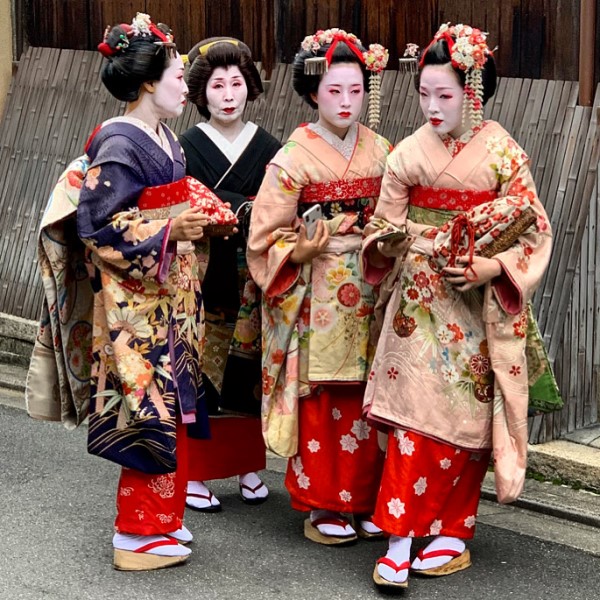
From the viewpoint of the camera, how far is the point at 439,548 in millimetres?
5973

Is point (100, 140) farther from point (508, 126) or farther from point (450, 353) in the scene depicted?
point (508, 126)

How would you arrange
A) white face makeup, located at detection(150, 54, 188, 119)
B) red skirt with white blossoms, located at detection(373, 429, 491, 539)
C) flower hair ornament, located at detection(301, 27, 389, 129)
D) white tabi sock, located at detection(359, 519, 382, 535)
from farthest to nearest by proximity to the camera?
white tabi sock, located at detection(359, 519, 382, 535), flower hair ornament, located at detection(301, 27, 389, 129), white face makeup, located at detection(150, 54, 188, 119), red skirt with white blossoms, located at detection(373, 429, 491, 539)

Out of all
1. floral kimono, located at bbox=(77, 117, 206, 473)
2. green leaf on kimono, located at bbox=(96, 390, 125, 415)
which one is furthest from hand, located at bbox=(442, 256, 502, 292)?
green leaf on kimono, located at bbox=(96, 390, 125, 415)

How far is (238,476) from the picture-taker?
23.8 ft

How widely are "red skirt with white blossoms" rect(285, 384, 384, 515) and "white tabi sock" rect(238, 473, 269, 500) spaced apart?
0.64 meters

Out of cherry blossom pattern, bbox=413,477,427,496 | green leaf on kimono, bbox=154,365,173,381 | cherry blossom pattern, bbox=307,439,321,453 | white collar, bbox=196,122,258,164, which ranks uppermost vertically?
white collar, bbox=196,122,258,164

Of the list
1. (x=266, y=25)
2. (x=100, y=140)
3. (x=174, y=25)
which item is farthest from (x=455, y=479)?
(x=174, y=25)

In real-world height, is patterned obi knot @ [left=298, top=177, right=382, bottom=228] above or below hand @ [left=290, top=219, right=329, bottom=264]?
above

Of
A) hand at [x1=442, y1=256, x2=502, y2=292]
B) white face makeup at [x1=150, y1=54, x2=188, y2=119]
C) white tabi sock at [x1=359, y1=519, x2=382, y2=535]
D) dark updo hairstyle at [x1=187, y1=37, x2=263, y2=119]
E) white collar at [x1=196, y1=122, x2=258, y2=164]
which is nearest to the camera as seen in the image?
hand at [x1=442, y1=256, x2=502, y2=292]

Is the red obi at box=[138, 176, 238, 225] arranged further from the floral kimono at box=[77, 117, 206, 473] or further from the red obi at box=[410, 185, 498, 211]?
the red obi at box=[410, 185, 498, 211]

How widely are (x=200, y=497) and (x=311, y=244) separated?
1.50 m

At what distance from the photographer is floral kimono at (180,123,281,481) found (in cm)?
669

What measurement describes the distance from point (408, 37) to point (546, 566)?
3.29 metres

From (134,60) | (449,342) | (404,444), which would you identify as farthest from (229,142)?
(404,444)
